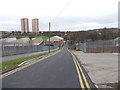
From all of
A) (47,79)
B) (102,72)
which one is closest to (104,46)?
(102,72)

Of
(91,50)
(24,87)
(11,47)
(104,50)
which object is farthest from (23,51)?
(24,87)

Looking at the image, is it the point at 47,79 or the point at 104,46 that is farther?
the point at 104,46

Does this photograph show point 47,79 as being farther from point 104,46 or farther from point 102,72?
point 104,46

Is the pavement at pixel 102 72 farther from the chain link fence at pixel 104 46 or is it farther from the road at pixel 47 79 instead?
Answer: the chain link fence at pixel 104 46

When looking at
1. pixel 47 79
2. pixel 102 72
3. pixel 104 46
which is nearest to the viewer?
pixel 47 79

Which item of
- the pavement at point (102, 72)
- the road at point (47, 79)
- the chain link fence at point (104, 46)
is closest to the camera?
the road at point (47, 79)

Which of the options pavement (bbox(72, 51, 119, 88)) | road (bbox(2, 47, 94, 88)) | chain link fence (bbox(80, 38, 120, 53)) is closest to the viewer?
road (bbox(2, 47, 94, 88))

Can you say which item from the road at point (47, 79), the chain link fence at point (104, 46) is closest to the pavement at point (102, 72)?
the road at point (47, 79)

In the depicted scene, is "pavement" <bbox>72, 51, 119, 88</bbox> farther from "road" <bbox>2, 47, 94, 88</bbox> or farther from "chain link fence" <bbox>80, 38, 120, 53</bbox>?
"chain link fence" <bbox>80, 38, 120, 53</bbox>

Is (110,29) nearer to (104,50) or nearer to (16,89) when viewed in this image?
(104,50)

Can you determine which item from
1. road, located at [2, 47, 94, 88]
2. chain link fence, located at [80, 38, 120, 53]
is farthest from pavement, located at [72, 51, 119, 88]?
chain link fence, located at [80, 38, 120, 53]

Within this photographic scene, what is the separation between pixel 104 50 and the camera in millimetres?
Answer: 37875

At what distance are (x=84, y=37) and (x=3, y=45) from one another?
2828 inches

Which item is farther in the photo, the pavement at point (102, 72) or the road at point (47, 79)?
the pavement at point (102, 72)
